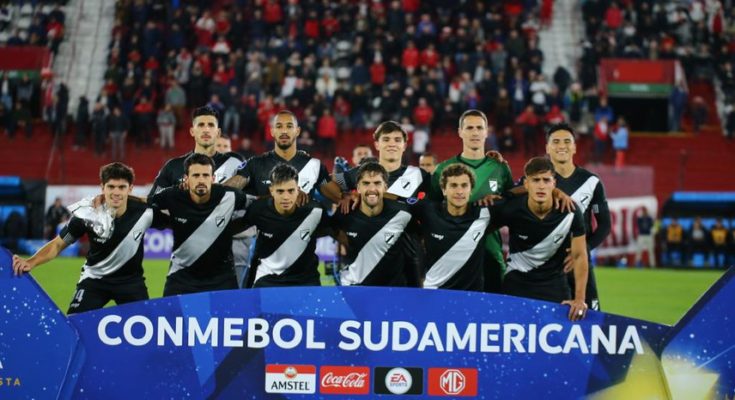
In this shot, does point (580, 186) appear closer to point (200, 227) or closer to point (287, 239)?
point (287, 239)

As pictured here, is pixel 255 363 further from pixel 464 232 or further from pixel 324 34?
pixel 324 34

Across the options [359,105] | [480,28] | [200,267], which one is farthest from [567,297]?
[480,28]

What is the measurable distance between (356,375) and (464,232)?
162 cm

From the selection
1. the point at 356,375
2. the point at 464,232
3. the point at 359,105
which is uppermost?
the point at 359,105

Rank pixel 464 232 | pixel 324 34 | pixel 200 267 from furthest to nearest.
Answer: pixel 324 34 → pixel 200 267 → pixel 464 232

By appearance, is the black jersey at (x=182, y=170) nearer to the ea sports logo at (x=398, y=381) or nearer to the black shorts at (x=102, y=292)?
the black shorts at (x=102, y=292)

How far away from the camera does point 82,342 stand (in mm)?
6016

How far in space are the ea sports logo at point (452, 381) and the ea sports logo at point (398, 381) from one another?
181 millimetres

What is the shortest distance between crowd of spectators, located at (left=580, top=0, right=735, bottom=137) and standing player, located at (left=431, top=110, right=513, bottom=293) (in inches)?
843

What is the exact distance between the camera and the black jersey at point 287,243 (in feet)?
24.9

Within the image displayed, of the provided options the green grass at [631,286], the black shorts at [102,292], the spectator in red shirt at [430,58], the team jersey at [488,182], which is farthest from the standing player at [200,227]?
the spectator in red shirt at [430,58]

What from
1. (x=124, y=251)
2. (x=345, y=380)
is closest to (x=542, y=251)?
(x=345, y=380)

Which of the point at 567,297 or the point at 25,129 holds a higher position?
the point at 25,129

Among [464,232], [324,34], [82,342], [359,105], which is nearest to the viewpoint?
[82,342]
